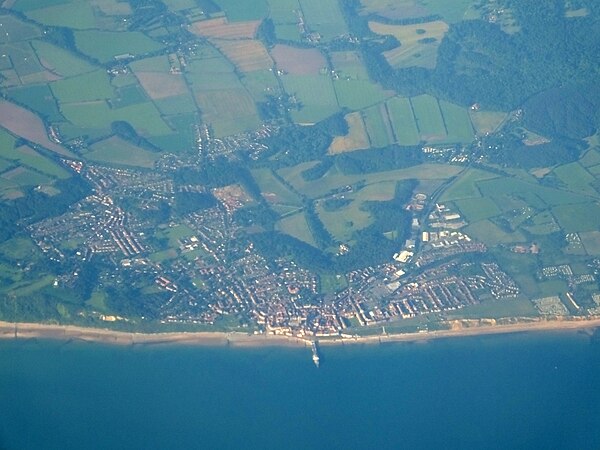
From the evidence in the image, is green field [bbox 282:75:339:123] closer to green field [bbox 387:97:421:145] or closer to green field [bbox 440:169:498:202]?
green field [bbox 387:97:421:145]

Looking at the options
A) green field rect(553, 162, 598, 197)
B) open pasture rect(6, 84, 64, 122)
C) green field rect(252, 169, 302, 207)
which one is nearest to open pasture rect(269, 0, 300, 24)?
green field rect(252, 169, 302, 207)

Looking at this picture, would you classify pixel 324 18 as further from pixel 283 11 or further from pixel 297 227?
pixel 297 227

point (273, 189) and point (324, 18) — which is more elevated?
point (324, 18)

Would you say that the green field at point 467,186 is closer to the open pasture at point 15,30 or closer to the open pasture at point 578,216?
the open pasture at point 578,216

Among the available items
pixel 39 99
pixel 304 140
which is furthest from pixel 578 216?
pixel 39 99

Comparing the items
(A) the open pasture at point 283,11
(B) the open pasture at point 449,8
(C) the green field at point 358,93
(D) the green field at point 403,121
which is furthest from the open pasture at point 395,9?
(D) the green field at point 403,121

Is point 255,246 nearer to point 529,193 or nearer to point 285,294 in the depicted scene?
point 285,294
